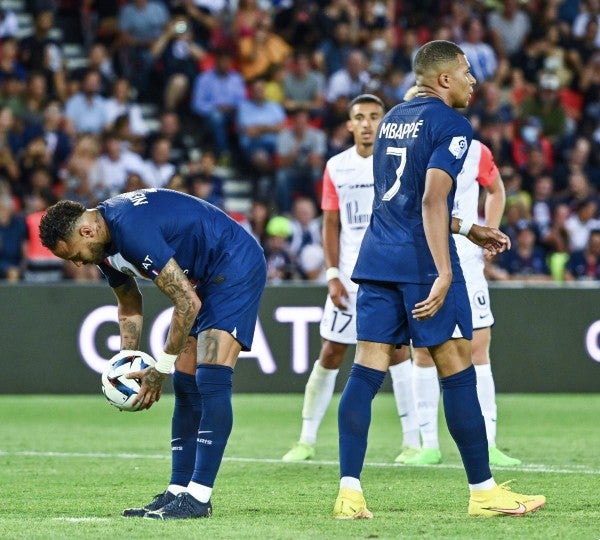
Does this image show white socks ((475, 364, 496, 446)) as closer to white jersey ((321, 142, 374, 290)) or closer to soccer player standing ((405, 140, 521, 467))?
soccer player standing ((405, 140, 521, 467))

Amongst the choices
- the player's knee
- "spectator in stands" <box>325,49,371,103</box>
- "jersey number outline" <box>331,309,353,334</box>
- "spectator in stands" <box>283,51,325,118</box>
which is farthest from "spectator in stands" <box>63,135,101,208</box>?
"jersey number outline" <box>331,309,353,334</box>

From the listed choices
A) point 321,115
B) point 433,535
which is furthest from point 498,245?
point 321,115

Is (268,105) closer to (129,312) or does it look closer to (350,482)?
(129,312)

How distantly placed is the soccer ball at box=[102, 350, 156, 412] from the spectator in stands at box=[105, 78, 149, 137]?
36.4 feet

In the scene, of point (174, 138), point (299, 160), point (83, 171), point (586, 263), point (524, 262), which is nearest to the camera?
point (83, 171)

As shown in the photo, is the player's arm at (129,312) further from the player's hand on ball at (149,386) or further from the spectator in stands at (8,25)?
the spectator in stands at (8,25)

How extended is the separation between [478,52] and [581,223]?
384 centimetres

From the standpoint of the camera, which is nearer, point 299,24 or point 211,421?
point 211,421

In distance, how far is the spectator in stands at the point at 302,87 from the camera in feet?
62.8

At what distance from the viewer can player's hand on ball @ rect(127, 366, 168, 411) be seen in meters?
6.47

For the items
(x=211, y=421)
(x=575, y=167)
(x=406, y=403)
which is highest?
(x=575, y=167)

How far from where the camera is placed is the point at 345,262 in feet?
31.5

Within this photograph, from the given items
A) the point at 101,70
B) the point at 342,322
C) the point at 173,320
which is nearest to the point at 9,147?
the point at 101,70

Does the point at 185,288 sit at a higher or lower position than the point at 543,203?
higher
